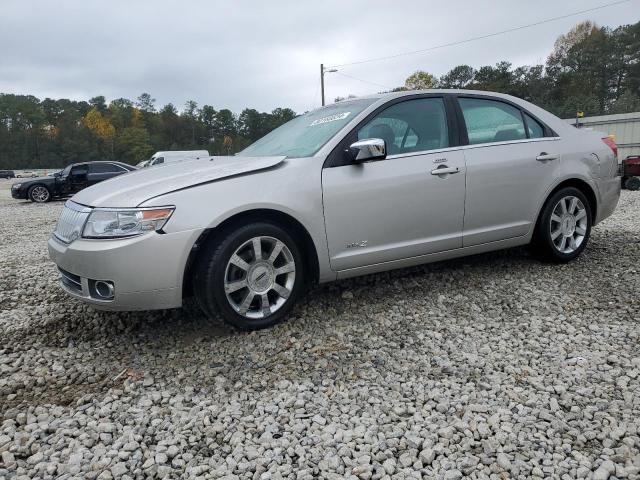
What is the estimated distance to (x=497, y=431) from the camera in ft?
6.75

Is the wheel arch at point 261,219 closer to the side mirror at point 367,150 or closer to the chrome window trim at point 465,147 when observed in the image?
the side mirror at point 367,150

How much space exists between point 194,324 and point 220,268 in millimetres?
658

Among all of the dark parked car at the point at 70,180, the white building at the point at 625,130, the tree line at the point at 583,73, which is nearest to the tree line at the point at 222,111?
the tree line at the point at 583,73

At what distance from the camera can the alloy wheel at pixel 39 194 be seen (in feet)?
53.7

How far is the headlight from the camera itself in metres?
2.78

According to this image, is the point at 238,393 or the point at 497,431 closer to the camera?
the point at 497,431

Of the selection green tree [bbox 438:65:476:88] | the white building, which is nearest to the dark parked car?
the white building

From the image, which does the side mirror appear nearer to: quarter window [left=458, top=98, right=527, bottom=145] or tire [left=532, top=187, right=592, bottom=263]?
quarter window [left=458, top=98, right=527, bottom=145]

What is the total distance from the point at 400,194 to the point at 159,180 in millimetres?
1676

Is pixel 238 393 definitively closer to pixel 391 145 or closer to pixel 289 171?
pixel 289 171

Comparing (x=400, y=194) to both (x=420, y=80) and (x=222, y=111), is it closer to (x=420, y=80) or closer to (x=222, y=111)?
(x=420, y=80)

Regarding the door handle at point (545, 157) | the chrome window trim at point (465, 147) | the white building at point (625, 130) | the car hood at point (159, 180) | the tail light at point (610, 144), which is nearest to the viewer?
the car hood at point (159, 180)

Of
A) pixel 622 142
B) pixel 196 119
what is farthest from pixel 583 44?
pixel 196 119

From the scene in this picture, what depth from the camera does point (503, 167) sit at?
3.88 meters
